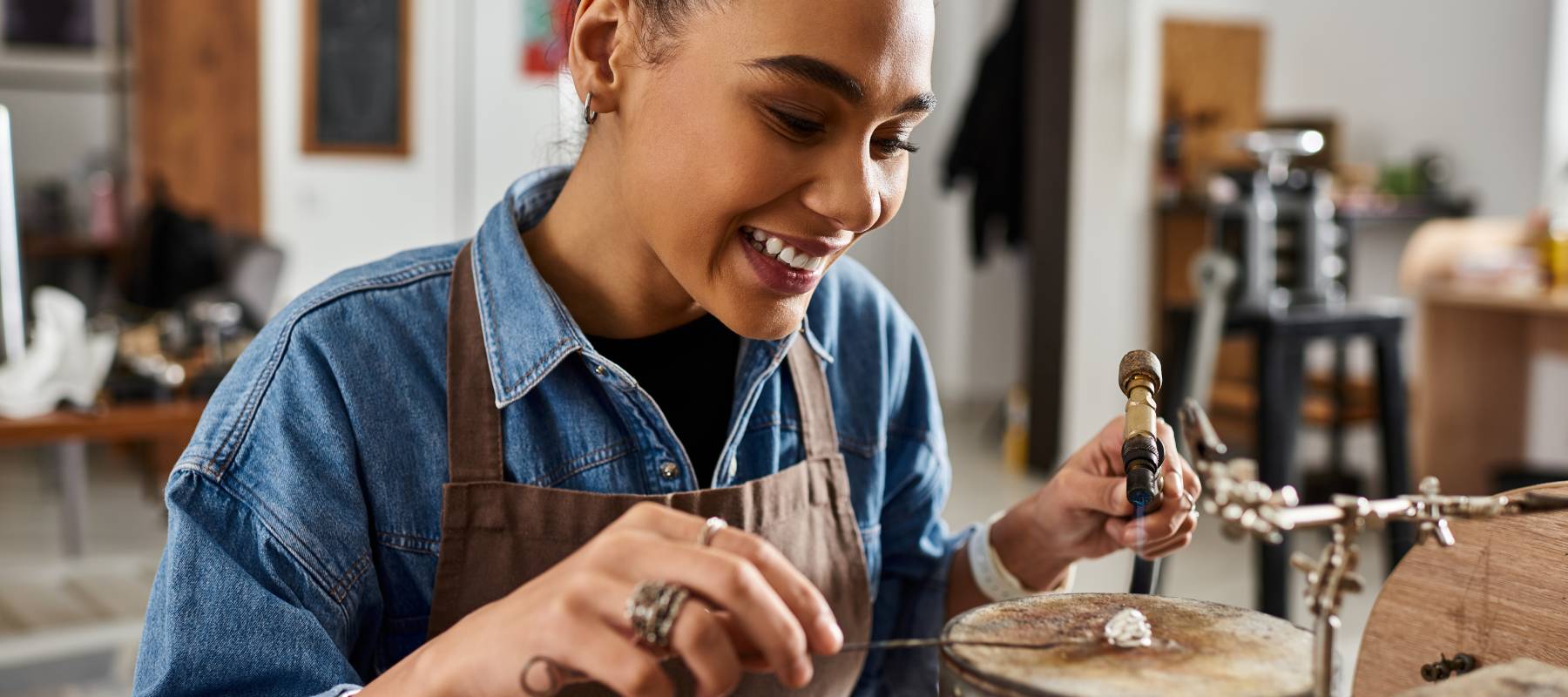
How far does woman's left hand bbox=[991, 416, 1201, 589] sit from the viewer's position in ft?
3.41

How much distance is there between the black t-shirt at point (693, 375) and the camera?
46.1 inches

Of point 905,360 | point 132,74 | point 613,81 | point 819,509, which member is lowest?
point 819,509

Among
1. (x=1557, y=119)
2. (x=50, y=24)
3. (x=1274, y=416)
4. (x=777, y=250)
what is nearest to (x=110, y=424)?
(x=777, y=250)

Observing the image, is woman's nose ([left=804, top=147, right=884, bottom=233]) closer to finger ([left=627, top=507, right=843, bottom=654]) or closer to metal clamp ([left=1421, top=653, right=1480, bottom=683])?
finger ([left=627, top=507, right=843, bottom=654])

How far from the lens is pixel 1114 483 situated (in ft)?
3.50

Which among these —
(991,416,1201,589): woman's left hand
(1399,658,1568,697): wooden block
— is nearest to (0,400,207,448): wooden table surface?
(991,416,1201,589): woman's left hand

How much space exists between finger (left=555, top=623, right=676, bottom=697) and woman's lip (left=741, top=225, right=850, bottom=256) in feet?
1.22

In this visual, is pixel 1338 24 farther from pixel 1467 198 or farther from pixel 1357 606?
pixel 1357 606

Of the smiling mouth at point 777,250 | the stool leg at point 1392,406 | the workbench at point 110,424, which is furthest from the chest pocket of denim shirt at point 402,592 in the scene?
the stool leg at point 1392,406

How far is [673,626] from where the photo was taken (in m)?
0.66

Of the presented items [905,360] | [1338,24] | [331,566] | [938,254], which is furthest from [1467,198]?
[331,566]

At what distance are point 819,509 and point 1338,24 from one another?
4.54m

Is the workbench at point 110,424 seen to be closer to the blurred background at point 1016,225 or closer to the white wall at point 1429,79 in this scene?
the blurred background at point 1016,225

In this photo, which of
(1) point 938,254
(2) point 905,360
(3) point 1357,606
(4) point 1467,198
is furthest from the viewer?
(1) point 938,254
